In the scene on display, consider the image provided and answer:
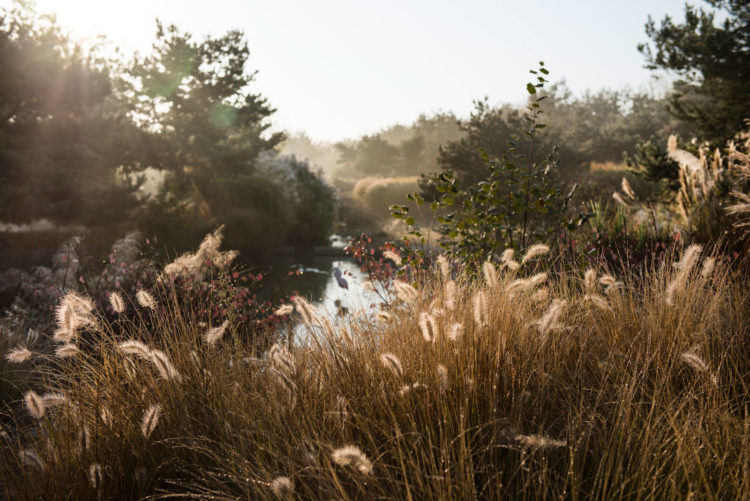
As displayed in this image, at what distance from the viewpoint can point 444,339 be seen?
2.28 metres

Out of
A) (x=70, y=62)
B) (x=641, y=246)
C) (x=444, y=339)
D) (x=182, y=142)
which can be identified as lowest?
(x=641, y=246)

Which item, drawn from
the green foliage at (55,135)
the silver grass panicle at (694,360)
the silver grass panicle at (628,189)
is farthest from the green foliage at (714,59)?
the green foliage at (55,135)

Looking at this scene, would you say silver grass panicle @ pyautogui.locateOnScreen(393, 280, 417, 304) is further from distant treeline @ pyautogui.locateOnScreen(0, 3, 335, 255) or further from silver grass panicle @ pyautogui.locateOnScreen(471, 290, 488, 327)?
distant treeline @ pyautogui.locateOnScreen(0, 3, 335, 255)

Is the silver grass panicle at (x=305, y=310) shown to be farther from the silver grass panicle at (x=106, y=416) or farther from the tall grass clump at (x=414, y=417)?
the silver grass panicle at (x=106, y=416)

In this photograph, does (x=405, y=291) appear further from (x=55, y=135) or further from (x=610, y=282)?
(x=55, y=135)

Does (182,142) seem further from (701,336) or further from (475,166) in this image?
(701,336)

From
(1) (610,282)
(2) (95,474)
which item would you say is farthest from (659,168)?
(2) (95,474)

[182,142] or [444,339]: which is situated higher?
[182,142]

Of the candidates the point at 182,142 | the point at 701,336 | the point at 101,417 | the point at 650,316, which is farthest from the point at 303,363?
the point at 182,142

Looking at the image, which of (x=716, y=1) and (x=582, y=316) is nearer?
(x=582, y=316)

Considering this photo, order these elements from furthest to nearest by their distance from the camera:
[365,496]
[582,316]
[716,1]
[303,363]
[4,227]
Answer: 1. [4,227]
2. [716,1]
3. [582,316]
4. [303,363]
5. [365,496]

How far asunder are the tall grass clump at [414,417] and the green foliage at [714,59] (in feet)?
27.9

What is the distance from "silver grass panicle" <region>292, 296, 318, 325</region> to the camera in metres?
2.18

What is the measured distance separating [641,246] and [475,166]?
9.96 m
